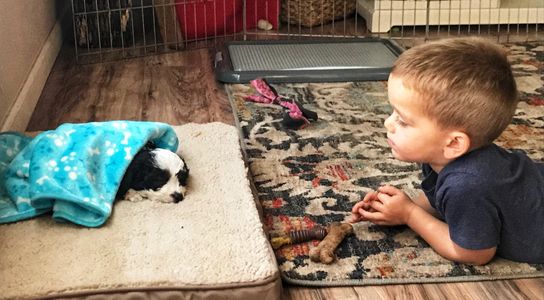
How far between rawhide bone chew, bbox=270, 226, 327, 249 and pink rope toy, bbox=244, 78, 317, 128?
62cm

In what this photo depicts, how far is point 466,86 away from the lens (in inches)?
50.1

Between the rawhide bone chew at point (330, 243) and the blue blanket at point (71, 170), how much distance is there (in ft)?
1.36

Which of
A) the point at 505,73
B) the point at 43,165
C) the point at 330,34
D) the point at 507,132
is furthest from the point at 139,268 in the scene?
the point at 330,34

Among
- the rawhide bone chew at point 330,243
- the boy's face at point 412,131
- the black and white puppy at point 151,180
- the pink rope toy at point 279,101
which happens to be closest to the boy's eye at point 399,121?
the boy's face at point 412,131

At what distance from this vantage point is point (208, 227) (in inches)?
55.4

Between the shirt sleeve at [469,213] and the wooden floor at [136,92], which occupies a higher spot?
the shirt sleeve at [469,213]

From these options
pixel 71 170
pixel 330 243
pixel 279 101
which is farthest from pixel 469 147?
pixel 279 101

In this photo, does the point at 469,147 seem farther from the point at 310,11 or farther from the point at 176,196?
the point at 310,11

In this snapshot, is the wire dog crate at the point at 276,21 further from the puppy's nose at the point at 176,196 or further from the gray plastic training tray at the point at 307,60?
the puppy's nose at the point at 176,196

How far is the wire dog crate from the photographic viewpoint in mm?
2852

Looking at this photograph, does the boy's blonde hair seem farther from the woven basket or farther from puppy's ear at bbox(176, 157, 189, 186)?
the woven basket

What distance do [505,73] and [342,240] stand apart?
0.45 meters

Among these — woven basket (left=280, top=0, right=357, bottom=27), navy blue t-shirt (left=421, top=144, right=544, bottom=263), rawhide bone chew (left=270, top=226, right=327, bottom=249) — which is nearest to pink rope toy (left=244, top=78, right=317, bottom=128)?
rawhide bone chew (left=270, top=226, right=327, bottom=249)

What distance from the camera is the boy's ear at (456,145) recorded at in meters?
1.30
